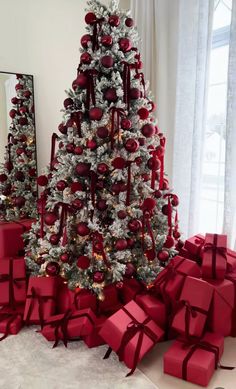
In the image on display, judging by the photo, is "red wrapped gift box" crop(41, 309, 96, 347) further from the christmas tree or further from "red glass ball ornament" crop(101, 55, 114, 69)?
"red glass ball ornament" crop(101, 55, 114, 69)

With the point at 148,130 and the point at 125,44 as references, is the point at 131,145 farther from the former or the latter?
the point at 125,44

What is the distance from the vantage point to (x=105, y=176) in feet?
6.66

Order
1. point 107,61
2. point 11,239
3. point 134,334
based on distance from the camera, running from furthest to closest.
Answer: point 11,239
point 107,61
point 134,334

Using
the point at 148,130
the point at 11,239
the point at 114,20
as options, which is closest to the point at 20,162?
the point at 11,239

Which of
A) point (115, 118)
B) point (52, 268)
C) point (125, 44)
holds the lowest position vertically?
point (52, 268)

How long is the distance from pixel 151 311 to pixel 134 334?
202 mm

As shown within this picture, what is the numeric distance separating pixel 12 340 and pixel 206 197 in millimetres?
1632

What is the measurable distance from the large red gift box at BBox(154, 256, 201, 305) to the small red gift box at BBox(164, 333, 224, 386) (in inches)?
10.7

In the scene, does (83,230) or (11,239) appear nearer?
(83,230)

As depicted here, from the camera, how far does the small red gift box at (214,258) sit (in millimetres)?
2010

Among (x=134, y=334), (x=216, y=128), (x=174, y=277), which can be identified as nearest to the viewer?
(x=134, y=334)

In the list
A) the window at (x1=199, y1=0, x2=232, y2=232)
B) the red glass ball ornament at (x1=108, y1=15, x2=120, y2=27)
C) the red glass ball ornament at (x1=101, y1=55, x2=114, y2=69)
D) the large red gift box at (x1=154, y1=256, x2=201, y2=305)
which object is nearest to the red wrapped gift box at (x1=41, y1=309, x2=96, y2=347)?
the large red gift box at (x1=154, y1=256, x2=201, y2=305)

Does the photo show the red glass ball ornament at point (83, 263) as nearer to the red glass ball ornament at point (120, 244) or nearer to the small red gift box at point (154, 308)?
the red glass ball ornament at point (120, 244)

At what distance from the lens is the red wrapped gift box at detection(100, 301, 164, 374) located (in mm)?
1686
